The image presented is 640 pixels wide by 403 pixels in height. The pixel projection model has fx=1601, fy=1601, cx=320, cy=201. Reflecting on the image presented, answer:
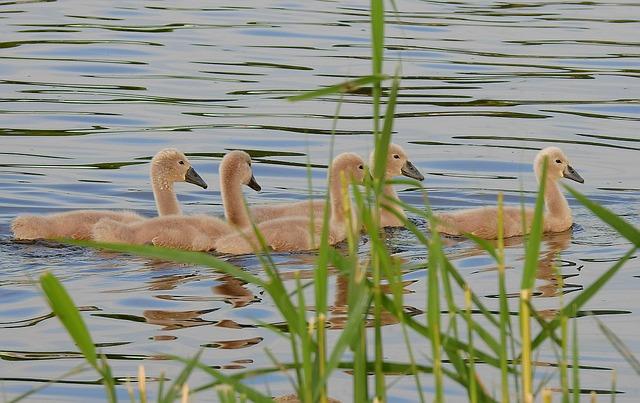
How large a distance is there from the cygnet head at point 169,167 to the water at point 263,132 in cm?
66

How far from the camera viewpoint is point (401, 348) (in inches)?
267

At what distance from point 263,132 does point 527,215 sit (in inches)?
154

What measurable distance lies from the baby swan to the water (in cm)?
16

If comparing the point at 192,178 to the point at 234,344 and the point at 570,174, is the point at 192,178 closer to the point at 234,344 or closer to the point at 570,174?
the point at 570,174

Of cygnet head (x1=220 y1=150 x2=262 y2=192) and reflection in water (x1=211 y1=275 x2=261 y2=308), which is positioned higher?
cygnet head (x1=220 y1=150 x2=262 y2=192)

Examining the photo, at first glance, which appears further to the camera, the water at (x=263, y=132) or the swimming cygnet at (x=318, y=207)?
the swimming cygnet at (x=318, y=207)

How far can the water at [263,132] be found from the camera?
7.01m

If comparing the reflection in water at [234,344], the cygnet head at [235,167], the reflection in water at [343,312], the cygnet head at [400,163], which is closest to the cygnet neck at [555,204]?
the cygnet head at [400,163]

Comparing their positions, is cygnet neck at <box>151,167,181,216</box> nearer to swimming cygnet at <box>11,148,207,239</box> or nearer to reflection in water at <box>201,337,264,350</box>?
swimming cygnet at <box>11,148,207,239</box>

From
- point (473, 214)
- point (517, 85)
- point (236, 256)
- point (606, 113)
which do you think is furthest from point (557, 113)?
point (236, 256)

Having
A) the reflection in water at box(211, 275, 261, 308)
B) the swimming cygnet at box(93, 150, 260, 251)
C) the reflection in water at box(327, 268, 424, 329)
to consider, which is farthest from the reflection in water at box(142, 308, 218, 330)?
the swimming cygnet at box(93, 150, 260, 251)

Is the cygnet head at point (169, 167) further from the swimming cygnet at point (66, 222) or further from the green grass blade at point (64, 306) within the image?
the green grass blade at point (64, 306)

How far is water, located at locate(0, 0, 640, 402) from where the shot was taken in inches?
276

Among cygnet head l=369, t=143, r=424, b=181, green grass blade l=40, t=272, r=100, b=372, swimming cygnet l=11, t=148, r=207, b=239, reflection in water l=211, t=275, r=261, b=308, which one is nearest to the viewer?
green grass blade l=40, t=272, r=100, b=372
